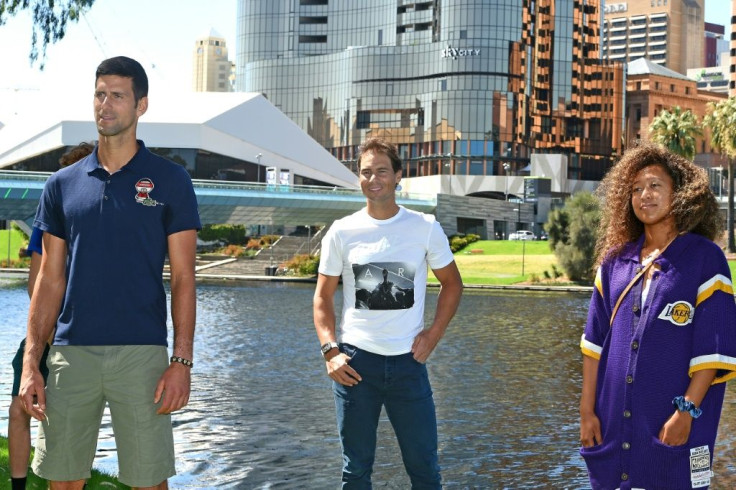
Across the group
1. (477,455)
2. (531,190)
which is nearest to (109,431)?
(477,455)

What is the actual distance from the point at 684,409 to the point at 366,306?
2046 mm

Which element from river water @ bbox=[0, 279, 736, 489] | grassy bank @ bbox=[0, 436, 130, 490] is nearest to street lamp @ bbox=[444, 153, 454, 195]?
river water @ bbox=[0, 279, 736, 489]

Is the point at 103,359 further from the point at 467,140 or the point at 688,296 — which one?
the point at 467,140

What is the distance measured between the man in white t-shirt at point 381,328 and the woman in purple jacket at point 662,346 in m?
1.32

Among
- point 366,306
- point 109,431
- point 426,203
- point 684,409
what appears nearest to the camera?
point 684,409

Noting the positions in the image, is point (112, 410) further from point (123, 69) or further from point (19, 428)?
point (19, 428)

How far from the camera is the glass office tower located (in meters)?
144

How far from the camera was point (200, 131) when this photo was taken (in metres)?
116

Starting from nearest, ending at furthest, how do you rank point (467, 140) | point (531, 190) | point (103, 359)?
1. point (103, 359)
2. point (531, 190)
3. point (467, 140)

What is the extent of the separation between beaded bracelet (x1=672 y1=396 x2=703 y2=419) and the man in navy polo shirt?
230cm

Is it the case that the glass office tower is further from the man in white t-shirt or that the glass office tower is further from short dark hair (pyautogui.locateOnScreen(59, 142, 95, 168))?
the man in white t-shirt

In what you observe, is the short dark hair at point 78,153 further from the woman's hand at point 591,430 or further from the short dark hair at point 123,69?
the woman's hand at point 591,430

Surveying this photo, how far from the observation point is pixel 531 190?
123250mm

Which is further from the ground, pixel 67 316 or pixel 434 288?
pixel 67 316
